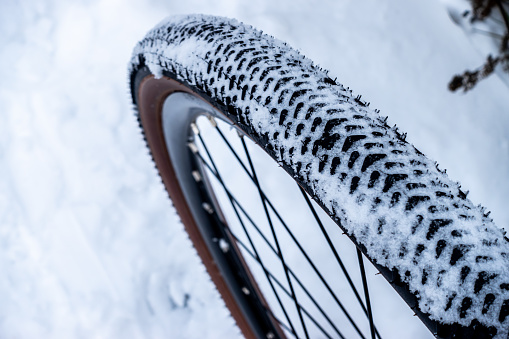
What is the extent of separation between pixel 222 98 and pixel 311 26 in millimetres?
1431

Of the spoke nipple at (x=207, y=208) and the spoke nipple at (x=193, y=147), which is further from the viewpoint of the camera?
the spoke nipple at (x=207, y=208)

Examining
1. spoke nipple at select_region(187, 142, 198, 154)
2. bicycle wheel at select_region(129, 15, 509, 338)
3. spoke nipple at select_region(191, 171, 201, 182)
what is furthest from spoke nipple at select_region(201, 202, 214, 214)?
bicycle wheel at select_region(129, 15, 509, 338)

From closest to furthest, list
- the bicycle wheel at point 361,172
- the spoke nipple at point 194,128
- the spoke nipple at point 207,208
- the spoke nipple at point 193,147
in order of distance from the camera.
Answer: the bicycle wheel at point 361,172, the spoke nipple at point 194,128, the spoke nipple at point 193,147, the spoke nipple at point 207,208

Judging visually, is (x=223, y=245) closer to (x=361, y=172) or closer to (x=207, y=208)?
(x=207, y=208)

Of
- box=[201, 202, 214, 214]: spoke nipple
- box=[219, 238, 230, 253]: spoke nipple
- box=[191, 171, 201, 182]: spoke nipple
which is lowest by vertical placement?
box=[219, 238, 230, 253]: spoke nipple

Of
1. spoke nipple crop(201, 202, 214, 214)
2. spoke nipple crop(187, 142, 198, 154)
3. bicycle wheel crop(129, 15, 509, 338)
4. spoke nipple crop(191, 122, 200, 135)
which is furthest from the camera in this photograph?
spoke nipple crop(201, 202, 214, 214)

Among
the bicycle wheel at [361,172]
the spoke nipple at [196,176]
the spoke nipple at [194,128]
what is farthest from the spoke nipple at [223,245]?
the bicycle wheel at [361,172]

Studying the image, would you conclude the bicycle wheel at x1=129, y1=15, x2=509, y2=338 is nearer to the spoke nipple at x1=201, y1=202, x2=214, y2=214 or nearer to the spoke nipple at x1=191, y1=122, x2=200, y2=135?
the spoke nipple at x1=191, y1=122, x2=200, y2=135

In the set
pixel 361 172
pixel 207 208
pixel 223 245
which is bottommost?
pixel 361 172

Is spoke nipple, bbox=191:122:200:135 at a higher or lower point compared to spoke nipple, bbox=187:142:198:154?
lower

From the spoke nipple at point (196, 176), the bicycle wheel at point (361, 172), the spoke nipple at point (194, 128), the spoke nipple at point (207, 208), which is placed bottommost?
the bicycle wheel at point (361, 172)

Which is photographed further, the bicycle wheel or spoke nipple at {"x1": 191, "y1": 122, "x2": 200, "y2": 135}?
spoke nipple at {"x1": 191, "y1": 122, "x2": 200, "y2": 135}

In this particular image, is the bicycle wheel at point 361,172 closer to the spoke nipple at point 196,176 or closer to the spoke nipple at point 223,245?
the spoke nipple at point 196,176

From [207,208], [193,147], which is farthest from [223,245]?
[193,147]
